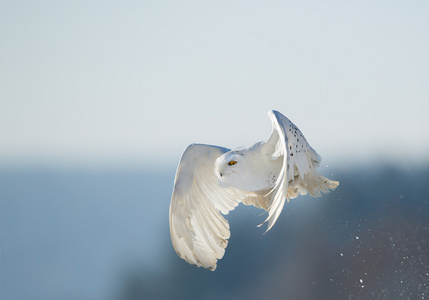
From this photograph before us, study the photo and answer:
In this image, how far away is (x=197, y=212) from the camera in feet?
18.2

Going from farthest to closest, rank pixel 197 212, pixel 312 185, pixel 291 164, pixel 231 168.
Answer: pixel 197 212
pixel 312 185
pixel 231 168
pixel 291 164

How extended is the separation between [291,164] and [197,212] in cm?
107

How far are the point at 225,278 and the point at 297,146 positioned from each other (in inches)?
810

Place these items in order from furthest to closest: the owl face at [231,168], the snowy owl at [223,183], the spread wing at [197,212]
A: 1. the spread wing at [197,212]
2. the owl face at [231,168]
3. the snowy owl at [223,183]

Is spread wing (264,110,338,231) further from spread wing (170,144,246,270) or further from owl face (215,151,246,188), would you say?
spread wing (170,144,246,270)

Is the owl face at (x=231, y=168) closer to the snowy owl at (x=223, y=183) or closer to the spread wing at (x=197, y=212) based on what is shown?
the snowy owl at (x=223, y=183)

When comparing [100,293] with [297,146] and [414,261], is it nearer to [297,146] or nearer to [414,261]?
[414,261]

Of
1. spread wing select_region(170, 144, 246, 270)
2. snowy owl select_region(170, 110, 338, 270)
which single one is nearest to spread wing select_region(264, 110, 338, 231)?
snowy owl select_region(170, 110, 338, 270)

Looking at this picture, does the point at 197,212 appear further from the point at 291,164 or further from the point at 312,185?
the point at 291,164

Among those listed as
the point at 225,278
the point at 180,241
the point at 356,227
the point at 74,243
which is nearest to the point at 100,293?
the point at 74,243

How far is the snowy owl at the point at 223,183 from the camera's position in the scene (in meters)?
5.03

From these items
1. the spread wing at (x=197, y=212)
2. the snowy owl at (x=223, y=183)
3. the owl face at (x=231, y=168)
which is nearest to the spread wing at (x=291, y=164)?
the snowy owl at (x=223, y=183)

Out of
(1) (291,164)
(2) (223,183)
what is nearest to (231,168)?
(2) (223,183)

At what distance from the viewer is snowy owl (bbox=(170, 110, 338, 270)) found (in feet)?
16.5
